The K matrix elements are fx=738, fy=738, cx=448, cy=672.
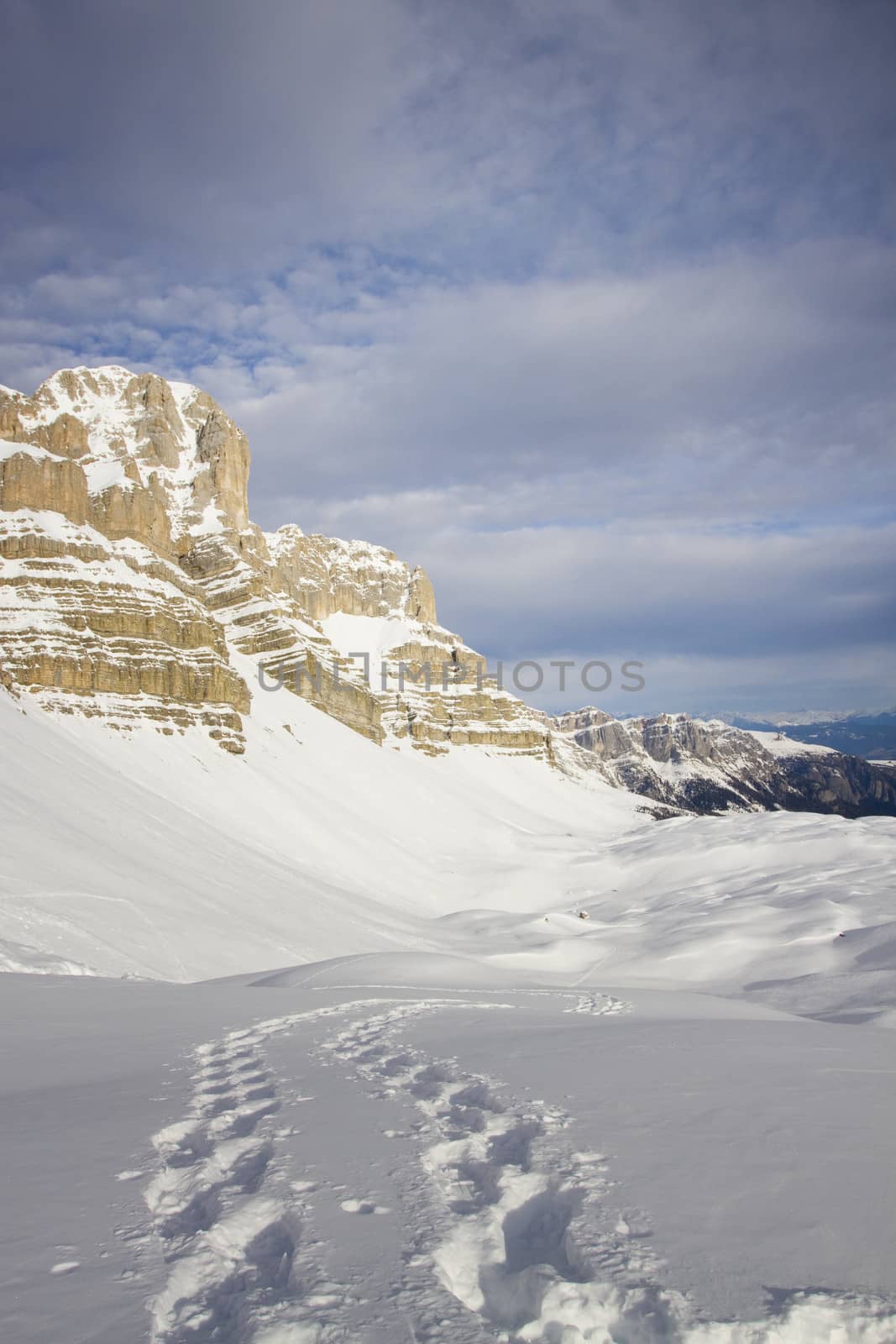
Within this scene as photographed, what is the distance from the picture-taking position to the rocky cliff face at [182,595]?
60781 mm

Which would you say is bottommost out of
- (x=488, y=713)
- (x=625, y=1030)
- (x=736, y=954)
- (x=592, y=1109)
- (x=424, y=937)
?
(x=424, y=937)

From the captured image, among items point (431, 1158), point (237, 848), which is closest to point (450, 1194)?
point (431, 1158)

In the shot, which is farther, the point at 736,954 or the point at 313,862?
the point at 313,862

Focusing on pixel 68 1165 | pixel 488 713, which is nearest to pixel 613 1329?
pixel 68 1165

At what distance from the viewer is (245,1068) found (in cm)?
629

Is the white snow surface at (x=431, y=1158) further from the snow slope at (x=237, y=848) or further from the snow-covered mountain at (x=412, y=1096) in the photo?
the snow slope at (x=237, y=848)

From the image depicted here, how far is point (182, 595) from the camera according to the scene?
70.4m

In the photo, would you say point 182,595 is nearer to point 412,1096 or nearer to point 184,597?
point 184,597

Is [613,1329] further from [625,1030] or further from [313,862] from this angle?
[313,862]

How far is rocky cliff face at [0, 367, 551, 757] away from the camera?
Answer: 60781 millimetres

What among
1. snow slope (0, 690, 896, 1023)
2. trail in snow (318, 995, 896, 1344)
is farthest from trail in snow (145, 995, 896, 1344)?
snow slope (0, 690, 896, 1023)

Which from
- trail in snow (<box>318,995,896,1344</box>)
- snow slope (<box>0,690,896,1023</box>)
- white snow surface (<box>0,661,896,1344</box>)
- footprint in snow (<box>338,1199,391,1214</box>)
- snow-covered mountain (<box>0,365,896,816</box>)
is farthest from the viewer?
snow-covered mountain (<box>0,365,896,816</box>)

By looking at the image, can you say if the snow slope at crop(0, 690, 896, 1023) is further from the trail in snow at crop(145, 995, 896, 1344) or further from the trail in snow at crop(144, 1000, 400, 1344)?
the trail in snow at crop(145, 995, 896, 1344)

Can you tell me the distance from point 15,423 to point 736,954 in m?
90.4
